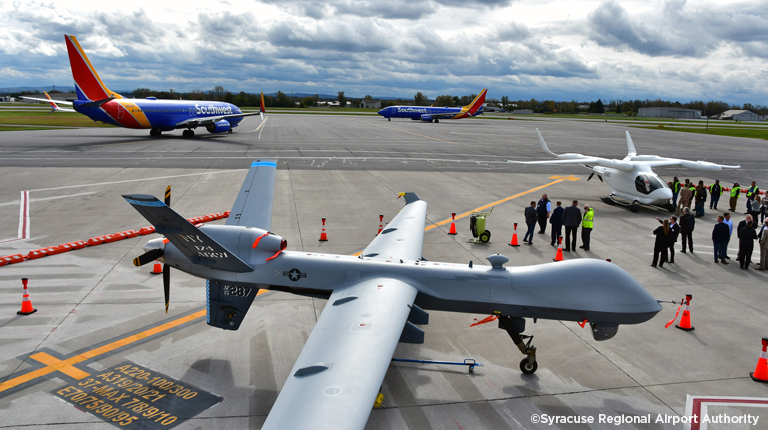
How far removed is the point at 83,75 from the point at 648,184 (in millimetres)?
51017

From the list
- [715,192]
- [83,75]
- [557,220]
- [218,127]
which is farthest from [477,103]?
[557,220]

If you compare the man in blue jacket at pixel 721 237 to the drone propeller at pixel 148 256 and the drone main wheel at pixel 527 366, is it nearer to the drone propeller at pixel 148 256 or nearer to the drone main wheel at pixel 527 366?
the drone main wheel at pixel 527 366

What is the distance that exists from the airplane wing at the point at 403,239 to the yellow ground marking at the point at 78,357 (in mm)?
5276

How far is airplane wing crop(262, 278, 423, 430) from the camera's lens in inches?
228

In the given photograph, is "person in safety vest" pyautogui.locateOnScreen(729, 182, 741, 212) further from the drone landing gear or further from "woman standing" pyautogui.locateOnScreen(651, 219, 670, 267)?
the drone landing gear

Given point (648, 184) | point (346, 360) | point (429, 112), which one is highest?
point (429, 112)

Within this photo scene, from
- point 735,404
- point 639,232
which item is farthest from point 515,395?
point 639,232

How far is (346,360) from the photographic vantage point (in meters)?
6.96

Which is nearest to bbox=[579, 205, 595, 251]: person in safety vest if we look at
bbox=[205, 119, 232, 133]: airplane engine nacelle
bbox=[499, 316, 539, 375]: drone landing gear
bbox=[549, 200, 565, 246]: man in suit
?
bbox=[549, 200, 565, 246]: man in suit

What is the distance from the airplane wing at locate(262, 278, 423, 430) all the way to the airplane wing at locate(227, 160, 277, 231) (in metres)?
3.43

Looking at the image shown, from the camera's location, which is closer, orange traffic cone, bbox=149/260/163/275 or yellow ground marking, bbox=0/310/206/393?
yellow ground marking, bbox=0/310/206/393

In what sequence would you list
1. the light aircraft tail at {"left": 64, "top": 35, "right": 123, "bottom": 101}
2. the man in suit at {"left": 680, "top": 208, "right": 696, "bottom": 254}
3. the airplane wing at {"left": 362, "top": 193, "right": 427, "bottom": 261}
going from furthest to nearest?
the light aircraft tail at {"left": 64, "top": 35, "right": 123, "bottom": 101} → the man in suit at {"left": 680, "top": 208, "right": 696, "bottom": 254} → the airplane wing at {"left": 362, "top": 193, "right": 427, "bottom": 261}

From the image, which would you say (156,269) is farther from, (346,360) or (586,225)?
(586,225)

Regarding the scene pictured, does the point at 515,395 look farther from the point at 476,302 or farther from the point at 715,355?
the point at 715,355
